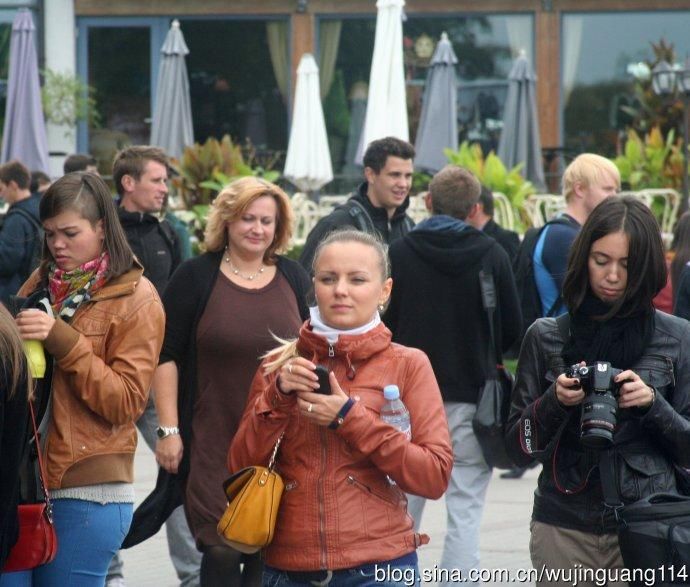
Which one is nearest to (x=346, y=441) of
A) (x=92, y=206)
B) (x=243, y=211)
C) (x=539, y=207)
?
(x=92, y=206)

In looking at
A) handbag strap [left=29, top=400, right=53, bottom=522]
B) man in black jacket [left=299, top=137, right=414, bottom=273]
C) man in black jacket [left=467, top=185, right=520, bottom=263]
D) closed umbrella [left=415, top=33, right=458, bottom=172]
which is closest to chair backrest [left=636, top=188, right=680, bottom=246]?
closed umbrella [left=415, top=33, right=458, bottom=172]

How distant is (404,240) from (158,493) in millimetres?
1848

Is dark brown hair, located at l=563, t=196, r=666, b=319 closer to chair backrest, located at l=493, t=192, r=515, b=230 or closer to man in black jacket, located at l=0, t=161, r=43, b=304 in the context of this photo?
man in black jacket, located at l=0, t=161, r=43, b=304

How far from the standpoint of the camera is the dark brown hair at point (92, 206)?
4449 mm

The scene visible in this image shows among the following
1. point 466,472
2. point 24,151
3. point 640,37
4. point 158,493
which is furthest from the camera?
point 640,37

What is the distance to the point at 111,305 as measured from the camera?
441cm

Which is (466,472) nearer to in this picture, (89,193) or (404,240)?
(404,240)

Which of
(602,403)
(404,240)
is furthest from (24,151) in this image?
(602,403)

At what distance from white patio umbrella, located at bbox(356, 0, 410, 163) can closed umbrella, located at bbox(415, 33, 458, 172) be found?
1.35 m

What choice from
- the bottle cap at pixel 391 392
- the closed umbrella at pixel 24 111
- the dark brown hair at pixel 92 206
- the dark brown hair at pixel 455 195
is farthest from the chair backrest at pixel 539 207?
the bottle cap at pixel 391 392

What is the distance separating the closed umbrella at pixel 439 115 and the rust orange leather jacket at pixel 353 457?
13673 mm

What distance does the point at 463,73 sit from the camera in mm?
21359

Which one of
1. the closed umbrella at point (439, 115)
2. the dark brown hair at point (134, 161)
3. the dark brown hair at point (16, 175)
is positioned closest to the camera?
the dark brown hair at point (134, 161)

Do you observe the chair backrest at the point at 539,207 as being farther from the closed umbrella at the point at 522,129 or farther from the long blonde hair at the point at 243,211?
the long blonde hair at the point at 243,211
